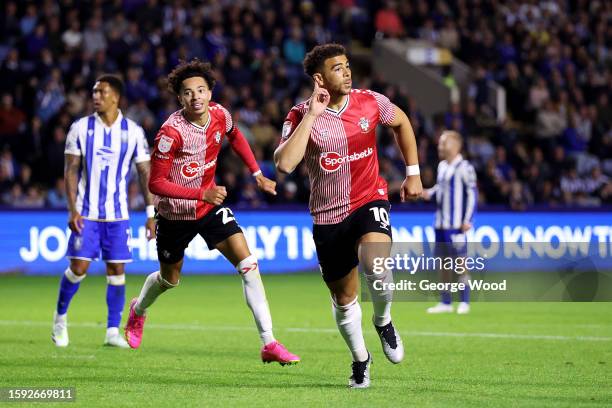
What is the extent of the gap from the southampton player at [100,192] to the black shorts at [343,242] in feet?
9.58

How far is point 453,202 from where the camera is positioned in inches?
579

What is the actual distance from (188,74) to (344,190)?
191 cm

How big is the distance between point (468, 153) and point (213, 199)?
16.3m

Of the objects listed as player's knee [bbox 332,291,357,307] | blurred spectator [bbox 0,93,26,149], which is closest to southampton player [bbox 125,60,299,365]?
player's knee [bbox 332,291,357,307]

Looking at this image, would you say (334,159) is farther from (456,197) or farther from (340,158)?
(456,197)

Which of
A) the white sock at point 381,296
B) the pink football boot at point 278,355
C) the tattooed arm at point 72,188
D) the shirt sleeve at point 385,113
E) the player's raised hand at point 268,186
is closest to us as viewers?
the white sock at point 381,296

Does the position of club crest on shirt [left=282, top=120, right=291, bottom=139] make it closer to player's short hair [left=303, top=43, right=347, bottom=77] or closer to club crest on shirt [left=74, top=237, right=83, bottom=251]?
player's short hair [left=303, top=43, right=347, bottom=77]

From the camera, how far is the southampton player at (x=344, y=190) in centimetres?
814

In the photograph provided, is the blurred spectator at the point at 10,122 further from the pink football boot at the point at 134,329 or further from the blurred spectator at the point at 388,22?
the pink football boot at the point at 134,329

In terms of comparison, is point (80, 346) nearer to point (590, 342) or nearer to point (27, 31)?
point (590, 342)

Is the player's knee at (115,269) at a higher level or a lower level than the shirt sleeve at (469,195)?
higher

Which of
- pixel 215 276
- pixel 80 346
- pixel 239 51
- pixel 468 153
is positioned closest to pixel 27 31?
pixel 239 51

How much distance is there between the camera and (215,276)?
19406 mm

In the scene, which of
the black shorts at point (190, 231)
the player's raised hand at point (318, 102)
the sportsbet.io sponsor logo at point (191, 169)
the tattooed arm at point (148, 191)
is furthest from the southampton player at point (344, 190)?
the tattooed arm at point (148, 191)
